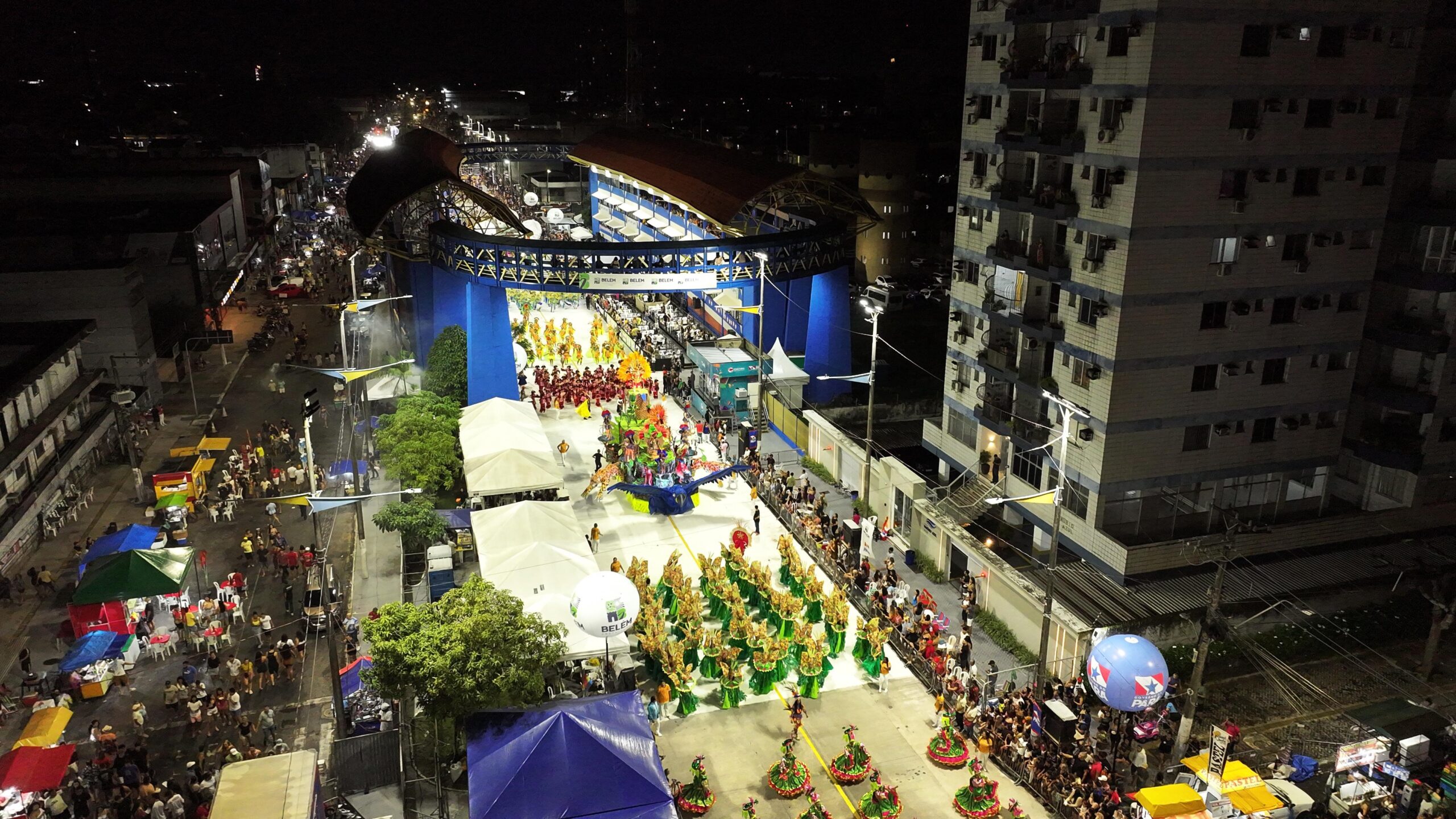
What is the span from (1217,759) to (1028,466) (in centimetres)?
1140

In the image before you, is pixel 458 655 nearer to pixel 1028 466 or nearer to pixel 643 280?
pixel 1028 466

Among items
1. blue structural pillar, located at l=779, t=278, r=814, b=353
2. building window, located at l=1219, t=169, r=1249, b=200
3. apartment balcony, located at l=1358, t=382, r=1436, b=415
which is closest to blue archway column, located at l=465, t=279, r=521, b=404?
blue structural pillar, located at l=779, t=278, r=814, b=353

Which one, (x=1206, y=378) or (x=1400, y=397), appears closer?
(x=1206, y=378)

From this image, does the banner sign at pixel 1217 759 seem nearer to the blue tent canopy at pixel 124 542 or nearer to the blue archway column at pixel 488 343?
→ the blue tent canopy at pixel 124 542

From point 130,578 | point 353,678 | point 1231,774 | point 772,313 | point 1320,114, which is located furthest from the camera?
point 772,313

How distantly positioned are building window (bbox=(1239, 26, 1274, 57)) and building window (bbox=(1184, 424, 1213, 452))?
9.18m

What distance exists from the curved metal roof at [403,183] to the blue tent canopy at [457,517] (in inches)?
776

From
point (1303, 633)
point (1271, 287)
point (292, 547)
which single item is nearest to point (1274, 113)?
point (1271, 287)

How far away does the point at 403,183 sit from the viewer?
45906 mm

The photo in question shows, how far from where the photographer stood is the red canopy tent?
18.2 metres

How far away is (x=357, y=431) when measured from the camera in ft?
127

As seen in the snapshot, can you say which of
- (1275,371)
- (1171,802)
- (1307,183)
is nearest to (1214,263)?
(1307,183)

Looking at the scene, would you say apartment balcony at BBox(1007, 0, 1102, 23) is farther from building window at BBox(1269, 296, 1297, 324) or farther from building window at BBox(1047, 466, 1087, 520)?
building window at BBox(1047, 466, 1087, 520)

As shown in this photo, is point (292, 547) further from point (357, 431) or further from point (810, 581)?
point (810, 581)
